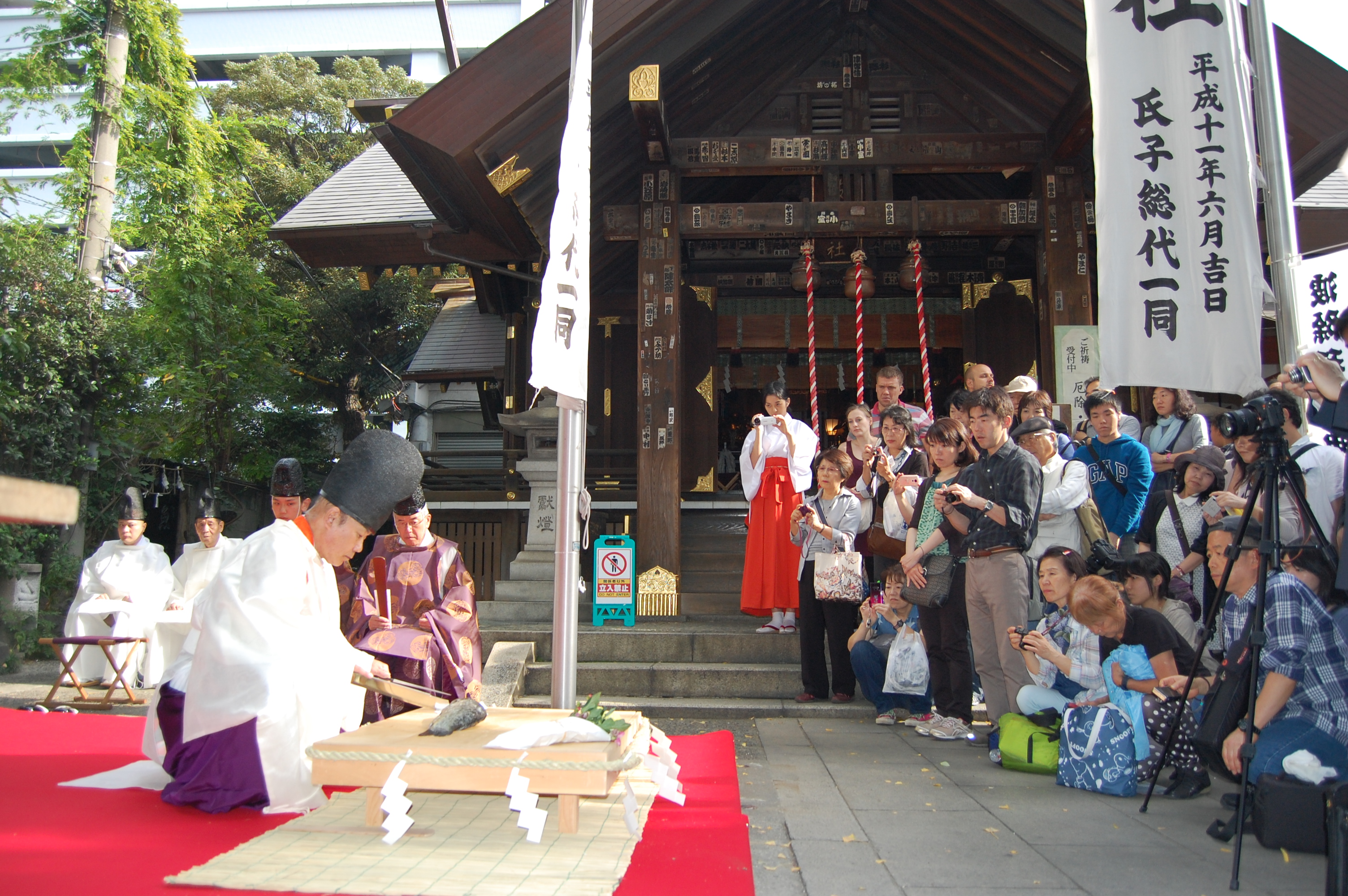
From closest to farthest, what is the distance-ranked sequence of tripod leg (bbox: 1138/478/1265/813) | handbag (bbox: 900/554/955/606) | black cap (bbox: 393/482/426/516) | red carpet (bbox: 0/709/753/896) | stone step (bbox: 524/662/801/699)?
red carpet (bbox: 0/709/753/896), tripod leg (bbox: 1138/478/1265/813), black cap (bbox: 393/482/426/516), handbag (bbox: 900/554/955/606), stone step (bbox: 524/662/801/699)

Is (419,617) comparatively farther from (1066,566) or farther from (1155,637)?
(1155,637)

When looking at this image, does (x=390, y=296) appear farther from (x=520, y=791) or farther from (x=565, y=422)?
(x=520, y=791)

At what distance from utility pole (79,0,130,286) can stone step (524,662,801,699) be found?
819 centimetres

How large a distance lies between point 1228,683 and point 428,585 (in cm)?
385

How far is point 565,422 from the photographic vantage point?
15.4 feet

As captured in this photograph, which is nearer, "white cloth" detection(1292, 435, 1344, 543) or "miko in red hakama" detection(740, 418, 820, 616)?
"white cloth" detection(1292, 435, 1344, 543)

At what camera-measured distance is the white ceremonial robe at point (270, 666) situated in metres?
3.48

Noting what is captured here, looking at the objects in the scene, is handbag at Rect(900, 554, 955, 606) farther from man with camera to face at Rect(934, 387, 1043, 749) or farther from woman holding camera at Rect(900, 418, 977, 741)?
man with camera to face at Rect(934, 387, 1043, 749)

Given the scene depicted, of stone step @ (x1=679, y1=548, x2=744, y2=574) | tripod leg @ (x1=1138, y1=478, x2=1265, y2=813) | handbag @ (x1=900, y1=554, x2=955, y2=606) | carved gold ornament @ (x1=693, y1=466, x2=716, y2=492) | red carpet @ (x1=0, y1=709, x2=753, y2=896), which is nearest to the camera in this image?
red carpet @ (x1=0, y1=709, x2=753, y2=896)

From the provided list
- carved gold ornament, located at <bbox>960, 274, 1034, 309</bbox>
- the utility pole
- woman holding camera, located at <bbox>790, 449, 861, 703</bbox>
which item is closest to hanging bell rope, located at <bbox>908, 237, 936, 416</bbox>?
carved gold ornament, located at <bbox>960, 274, 1034, 309</bbox>

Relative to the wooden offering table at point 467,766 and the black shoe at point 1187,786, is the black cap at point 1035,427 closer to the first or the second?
the black shoe at point 1187,786

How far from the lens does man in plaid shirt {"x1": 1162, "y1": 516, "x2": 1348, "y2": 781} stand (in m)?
3.17

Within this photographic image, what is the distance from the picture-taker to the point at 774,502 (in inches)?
281

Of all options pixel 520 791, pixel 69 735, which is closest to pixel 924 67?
pixel 520 791
